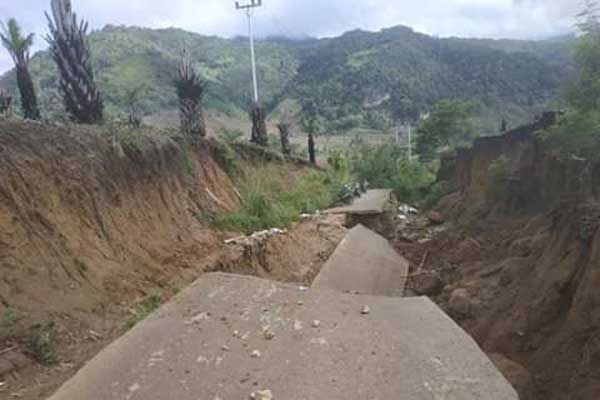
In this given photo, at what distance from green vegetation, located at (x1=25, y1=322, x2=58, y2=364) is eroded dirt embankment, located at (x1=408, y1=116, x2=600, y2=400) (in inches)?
163

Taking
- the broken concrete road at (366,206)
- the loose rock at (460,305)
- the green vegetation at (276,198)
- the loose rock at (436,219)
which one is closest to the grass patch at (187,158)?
the green vegetation at (276,198)

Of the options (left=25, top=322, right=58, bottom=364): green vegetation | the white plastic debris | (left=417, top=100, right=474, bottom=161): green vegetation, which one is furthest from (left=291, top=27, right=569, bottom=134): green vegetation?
(left=25, top=322, right=58, bottom=364): green vegetation

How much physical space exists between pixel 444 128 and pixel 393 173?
724cm

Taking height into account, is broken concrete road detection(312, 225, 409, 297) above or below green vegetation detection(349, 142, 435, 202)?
above

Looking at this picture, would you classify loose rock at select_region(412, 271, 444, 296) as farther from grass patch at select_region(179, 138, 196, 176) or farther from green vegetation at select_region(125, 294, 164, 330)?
grass patch at select_region(179, 138, 196, 176)

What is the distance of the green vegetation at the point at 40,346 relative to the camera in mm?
4883

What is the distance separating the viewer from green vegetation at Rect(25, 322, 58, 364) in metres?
4.88

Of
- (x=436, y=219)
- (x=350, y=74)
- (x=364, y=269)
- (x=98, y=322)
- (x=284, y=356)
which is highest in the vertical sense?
(x=350, y=74)

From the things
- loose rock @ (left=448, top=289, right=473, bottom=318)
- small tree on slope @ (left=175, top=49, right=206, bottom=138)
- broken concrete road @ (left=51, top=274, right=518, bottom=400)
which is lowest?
loose rock @ (left=448, top=289, right=473, bottom=318)

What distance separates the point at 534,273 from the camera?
670 centimetres

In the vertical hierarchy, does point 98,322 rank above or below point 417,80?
below

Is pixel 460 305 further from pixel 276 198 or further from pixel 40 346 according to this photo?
pixel 276 198

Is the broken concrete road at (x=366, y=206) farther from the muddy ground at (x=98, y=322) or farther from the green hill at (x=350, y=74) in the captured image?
the green hill at (x=350, y=74)

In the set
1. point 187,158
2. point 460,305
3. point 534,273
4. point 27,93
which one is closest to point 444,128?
point 187,158
